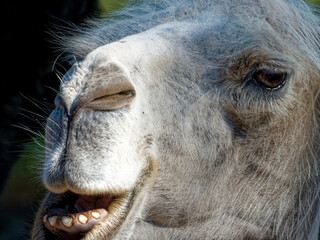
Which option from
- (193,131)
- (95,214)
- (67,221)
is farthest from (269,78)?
(67,221)

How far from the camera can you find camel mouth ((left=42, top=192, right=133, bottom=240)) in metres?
2.78

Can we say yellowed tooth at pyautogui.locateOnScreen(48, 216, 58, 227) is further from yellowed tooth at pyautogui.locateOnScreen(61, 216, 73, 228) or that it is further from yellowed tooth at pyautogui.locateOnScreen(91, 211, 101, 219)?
yellowed tooth at pyautogui.locateOnScreen(91, 211, 101, 219)

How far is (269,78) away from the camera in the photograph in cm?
310

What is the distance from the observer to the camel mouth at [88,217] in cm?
278

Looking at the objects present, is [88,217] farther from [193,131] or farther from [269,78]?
[269,78]

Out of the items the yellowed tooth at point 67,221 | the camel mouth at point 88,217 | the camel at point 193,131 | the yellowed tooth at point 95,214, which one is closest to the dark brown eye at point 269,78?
the camel at point 193,131

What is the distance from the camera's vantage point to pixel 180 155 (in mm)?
2979

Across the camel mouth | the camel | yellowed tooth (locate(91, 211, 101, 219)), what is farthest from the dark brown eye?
yellowed tooth (locate(91, 211, 101, 219))

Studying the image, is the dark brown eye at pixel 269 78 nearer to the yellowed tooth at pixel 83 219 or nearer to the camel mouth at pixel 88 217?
the camel mouth at pixel 88 217

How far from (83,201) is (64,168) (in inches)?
11.4

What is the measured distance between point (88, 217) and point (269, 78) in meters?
1.18

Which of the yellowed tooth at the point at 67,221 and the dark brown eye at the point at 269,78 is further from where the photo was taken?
the dark brown eye at the point at 269,78

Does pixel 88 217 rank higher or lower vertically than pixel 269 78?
lower

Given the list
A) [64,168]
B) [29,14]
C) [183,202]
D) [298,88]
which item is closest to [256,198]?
[183,202]
